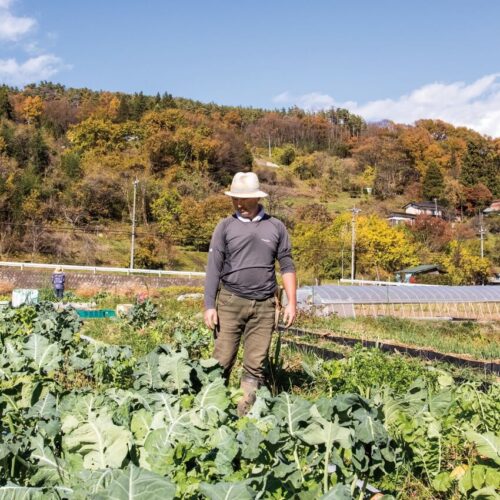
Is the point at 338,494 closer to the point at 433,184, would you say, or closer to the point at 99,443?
the point at 99,443

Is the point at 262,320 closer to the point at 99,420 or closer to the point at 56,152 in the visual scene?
the point at 99,420

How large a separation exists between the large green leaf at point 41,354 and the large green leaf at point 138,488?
8.28 ft

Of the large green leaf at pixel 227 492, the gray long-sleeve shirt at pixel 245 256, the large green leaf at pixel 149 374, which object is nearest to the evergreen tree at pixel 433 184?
the gray long-sleeve shirt at pixel 245 256

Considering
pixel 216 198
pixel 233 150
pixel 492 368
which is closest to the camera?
pixel 492 368

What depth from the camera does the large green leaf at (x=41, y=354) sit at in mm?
3938

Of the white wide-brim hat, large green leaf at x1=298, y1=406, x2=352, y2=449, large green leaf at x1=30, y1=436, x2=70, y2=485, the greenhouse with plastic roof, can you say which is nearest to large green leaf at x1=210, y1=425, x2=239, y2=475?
large green leaf at x1=298, y1=406, x2=352, y2=449

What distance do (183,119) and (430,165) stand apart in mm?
28212

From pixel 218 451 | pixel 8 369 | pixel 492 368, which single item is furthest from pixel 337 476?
pixel 492 368

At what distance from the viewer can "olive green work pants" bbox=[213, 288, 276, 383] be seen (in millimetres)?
4168

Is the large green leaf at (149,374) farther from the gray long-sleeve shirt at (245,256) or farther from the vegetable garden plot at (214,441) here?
the gray long-sleeve shirt at (245,256)

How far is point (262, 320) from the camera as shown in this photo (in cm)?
420

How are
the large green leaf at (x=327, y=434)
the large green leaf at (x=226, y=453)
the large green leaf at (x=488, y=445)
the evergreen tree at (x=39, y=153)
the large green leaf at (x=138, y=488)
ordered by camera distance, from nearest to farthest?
the large green leaf at (x=138, y=488) → the large green leaf at (x=226, y=453) → the large green leaf at (x=327, y=434) → the large green leaf at (x=488, y=445) → the evergreen tree at (x=39, y=153)

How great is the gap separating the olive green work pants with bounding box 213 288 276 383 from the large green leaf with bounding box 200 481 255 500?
8.40 ft

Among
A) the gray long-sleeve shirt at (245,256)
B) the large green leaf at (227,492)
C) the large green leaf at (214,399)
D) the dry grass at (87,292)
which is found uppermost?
the gray long-sleeve shirt at (245,256)
